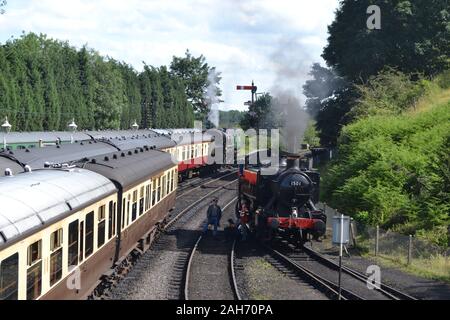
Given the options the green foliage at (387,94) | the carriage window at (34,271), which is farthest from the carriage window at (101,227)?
the green foliage at (387,94)

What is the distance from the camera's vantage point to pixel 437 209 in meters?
20.8

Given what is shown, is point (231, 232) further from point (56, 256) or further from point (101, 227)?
point (56, 256)

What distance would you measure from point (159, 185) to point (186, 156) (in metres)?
23.4

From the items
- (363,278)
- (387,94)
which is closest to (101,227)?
(363,278)

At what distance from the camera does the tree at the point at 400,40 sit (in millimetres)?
41156

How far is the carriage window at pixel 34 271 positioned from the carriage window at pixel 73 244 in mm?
1508

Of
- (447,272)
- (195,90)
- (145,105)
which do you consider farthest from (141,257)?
(195,90)

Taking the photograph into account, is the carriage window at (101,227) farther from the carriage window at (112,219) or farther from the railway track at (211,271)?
the railway track at (211,271)

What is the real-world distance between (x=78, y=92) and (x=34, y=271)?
2120 inches

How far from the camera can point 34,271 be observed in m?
8.96

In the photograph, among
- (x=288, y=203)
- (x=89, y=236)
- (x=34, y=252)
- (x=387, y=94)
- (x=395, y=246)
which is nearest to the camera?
(x=34, y=252)

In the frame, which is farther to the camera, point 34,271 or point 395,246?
point 395,246

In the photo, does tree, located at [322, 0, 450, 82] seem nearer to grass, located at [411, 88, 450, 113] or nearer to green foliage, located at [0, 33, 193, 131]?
grass, located at [411, 88, 450, 113]

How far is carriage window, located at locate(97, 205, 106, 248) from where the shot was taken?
506 inches
